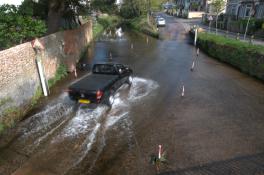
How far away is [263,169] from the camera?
6.62 metres

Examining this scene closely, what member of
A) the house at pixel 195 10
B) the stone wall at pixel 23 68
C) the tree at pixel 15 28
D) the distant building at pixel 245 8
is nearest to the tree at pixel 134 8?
the house at pixel 195 10

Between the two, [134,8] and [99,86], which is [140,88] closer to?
[99,86]

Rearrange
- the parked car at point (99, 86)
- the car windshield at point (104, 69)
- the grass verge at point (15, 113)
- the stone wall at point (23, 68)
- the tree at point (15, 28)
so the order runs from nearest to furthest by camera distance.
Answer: the grass verge at point (15, 113) < the stone wall at point (23, 68) < the parked car at point (99, 86) < the tree at point (15, 28) < the car windshield at point (104, 69)

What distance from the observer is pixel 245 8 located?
38.8 m

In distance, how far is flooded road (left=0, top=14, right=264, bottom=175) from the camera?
22.7ft

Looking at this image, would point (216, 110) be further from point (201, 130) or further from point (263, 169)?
point (263, 169)

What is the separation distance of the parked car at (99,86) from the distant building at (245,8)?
2739cm

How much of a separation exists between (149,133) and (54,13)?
13.4m

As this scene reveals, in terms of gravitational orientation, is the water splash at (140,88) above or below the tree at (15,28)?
below

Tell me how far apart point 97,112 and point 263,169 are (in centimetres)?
692

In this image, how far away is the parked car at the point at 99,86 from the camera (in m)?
9.88

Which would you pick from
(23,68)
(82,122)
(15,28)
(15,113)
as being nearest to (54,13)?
(15,28)

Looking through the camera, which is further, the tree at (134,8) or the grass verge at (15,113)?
the tree at (134,8)

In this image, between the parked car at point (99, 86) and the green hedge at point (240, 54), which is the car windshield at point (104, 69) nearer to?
the parked car at point (99, 86)
